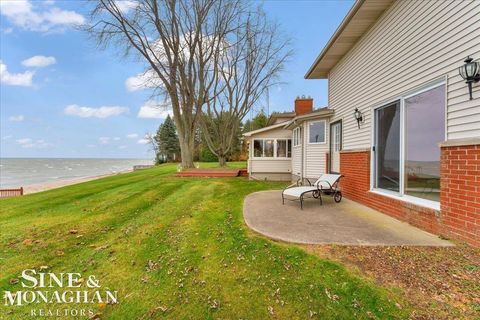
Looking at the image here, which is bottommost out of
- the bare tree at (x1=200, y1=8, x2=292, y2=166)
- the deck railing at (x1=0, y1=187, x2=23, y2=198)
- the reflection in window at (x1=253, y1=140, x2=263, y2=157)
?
the deck railing at (x1=0, y1=187, x2=23, y2=198)

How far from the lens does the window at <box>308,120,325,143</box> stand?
9.53 meters

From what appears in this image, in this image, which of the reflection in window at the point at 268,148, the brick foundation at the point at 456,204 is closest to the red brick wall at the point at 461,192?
the brick foundation at the point at 456,204

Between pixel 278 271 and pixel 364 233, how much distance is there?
194 cm

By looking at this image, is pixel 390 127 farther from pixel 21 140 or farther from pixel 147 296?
pixel 21 140

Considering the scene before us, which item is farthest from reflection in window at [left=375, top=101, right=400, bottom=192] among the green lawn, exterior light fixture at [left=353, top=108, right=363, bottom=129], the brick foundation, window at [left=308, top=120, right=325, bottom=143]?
window at [left=308, top=120, right=325, bottom=143]

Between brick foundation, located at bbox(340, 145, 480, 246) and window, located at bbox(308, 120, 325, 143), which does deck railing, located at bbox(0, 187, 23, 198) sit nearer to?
window, located at bbox(308, 120, 325, 143)

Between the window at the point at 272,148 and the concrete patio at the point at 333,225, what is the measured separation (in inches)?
316

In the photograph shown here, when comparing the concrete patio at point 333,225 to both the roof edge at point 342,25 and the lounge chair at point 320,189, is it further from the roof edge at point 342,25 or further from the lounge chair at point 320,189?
the roof edge at point 342,25

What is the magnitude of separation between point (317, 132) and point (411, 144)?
511 cm

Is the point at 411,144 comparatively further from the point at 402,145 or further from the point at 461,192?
the point at 461,192

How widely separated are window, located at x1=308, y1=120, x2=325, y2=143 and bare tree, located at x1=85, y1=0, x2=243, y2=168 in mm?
9885

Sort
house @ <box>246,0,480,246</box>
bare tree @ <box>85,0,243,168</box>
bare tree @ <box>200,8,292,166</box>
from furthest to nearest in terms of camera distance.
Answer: bare tree @ <box>200,8,292,166</box>, bare tree @ <box>85,0,243,168</box>, house @ <box>246,0,480,246</box>

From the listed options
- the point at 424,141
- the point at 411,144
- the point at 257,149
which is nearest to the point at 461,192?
the point at 424,141

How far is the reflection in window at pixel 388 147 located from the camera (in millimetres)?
5137
